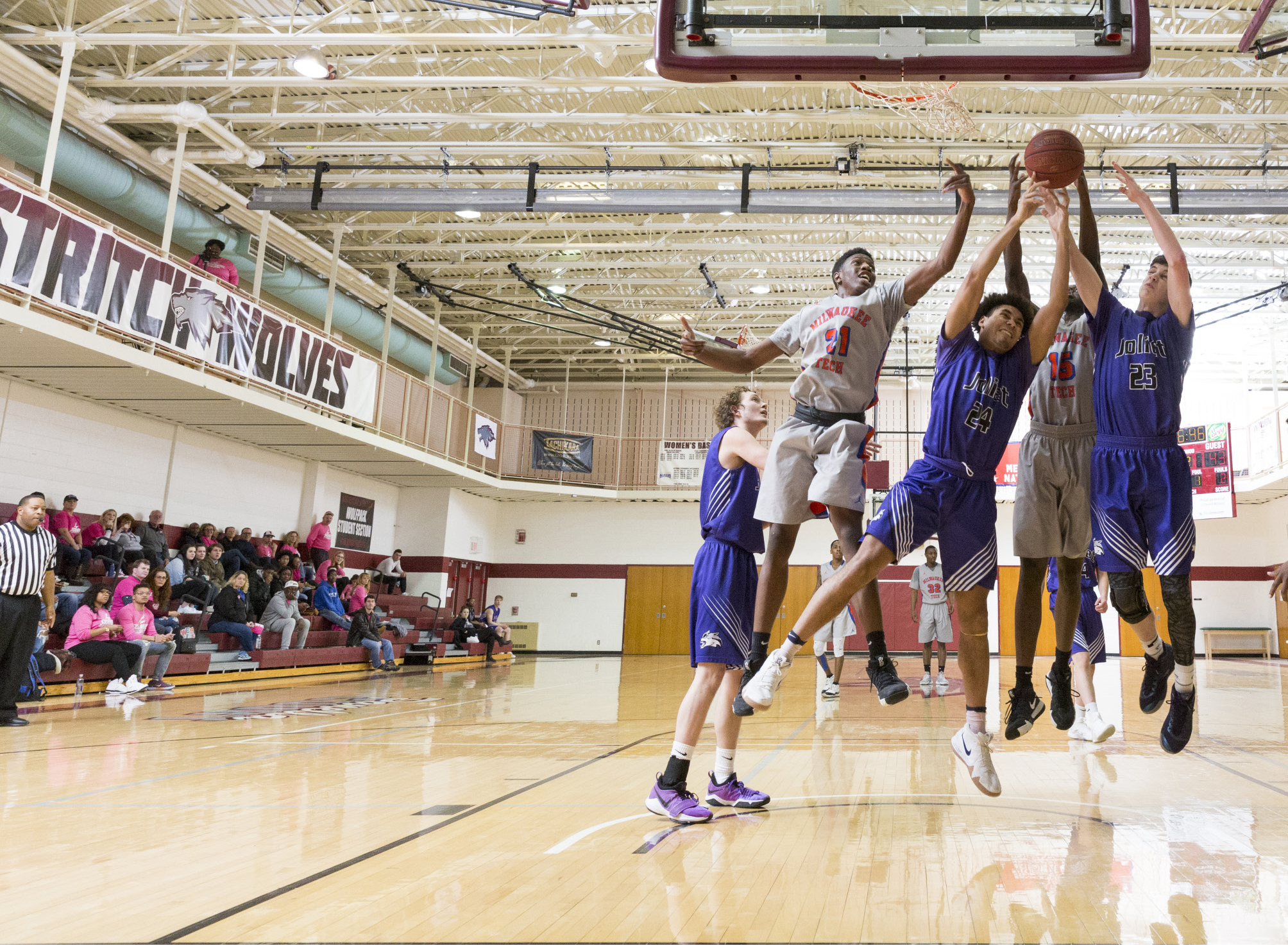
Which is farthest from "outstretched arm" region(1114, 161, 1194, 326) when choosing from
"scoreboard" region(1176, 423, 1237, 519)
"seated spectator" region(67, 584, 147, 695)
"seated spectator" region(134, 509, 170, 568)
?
"scoreboard" region(1176, 423, 1237, 519)

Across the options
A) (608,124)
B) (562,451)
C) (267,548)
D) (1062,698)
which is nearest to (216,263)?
(267,548)

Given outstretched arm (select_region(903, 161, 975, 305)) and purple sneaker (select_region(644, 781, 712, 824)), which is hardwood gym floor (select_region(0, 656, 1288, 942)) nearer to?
purple sneaker (select_region(644, 781, 712, 824))

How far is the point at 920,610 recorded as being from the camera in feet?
40.9

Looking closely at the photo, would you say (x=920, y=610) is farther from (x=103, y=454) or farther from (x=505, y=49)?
(x=103, y=454)

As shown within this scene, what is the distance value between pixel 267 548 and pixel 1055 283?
1434cm

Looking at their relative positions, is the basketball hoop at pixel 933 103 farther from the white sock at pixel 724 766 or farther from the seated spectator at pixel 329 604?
the seated spectator at pixel 329 604

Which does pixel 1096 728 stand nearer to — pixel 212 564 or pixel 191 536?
pixel 212 564

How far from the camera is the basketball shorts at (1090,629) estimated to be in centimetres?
739

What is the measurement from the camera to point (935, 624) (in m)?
12.3

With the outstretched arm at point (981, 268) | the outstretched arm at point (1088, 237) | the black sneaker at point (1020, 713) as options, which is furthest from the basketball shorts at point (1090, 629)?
the outstretched arm at point (981, 268)

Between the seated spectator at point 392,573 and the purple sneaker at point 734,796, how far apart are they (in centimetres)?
1680

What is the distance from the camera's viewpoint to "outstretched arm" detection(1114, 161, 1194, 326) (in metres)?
4.33

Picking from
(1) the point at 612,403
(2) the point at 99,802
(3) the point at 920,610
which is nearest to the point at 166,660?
(2) the point at 99,802

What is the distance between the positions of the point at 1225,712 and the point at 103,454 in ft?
48.7
